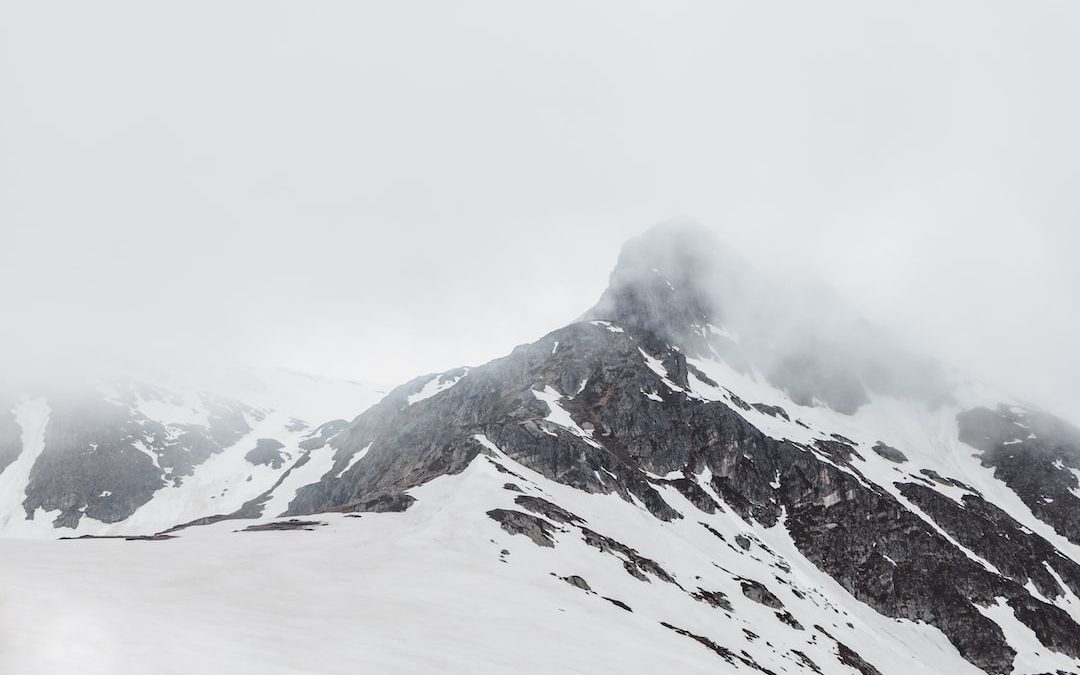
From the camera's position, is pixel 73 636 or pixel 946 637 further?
pixel 946 637

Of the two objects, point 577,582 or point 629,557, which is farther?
point 629,557

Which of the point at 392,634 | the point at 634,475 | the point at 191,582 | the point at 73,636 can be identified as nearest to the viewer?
the point at 73,636

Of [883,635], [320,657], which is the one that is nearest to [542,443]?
[883,635]

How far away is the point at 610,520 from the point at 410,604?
139 ft

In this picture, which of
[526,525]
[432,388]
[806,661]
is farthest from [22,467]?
[806,661]

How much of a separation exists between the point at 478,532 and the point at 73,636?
32979mm

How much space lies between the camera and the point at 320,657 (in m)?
15.7

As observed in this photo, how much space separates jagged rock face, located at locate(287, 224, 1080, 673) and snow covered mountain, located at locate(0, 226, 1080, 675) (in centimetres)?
52

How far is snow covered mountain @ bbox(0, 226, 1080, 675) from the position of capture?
2130cm

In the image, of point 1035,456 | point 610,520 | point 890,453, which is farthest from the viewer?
point 1035,456

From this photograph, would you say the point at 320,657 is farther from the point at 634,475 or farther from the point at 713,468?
the point at 713,468

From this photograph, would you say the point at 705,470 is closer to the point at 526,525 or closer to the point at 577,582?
the point at 526,525

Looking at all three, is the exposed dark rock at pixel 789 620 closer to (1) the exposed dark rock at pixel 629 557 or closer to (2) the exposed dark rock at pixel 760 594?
(2) the exposed dark rock at pixel 760 594

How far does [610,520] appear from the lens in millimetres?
65312
